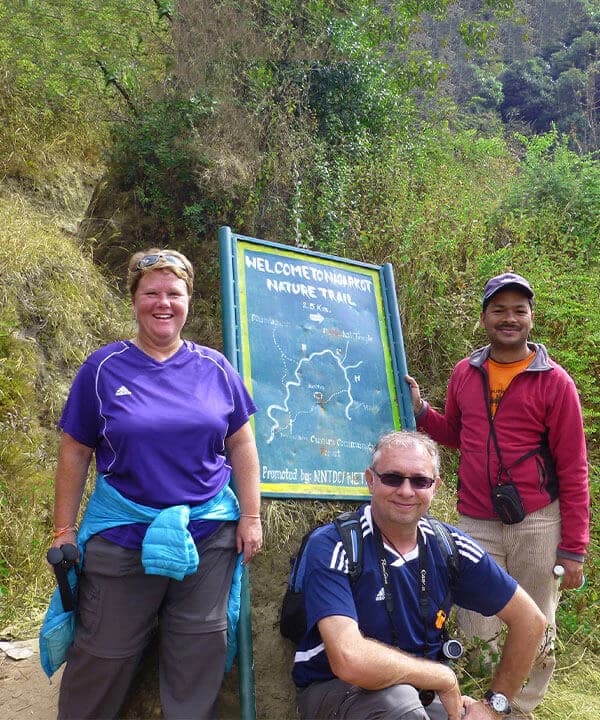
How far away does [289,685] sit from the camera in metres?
3.20

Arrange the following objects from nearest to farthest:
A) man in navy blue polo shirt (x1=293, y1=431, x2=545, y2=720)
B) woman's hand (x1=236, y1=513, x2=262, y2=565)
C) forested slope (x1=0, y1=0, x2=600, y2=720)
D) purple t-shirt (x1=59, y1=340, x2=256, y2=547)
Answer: man in navy blue polo shirt (x1=293, y1=431, x2=545, y2=720), purple t-shirt (x1=59, y1=340, x2=256, y2=547), woman's hand (x1=236, y1=513, x2=262, y2=565), forested slope (x1=0, y1=0, x2=600, y2=720)

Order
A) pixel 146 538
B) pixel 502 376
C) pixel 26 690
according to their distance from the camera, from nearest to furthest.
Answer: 1. pixel 146 538
2. pixel 502 376
3. pixel 26 690

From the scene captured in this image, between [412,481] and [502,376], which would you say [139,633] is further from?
[502,376]

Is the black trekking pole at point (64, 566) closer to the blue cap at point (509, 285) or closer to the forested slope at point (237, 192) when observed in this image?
the forested slope at point (237, 192)

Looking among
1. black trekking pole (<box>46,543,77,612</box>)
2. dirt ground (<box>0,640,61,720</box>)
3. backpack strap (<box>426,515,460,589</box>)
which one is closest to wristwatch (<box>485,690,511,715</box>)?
backpack strap (<box>426,515,460,589</box>)

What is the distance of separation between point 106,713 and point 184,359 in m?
1.39

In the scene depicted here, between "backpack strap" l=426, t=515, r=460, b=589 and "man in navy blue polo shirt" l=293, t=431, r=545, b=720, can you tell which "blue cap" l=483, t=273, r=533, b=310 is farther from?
"backpack strap" l=426, t=515, r=460, b=589

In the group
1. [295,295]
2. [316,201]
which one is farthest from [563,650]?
[316,201]

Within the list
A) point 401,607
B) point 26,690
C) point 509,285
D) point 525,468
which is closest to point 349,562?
point 401,607

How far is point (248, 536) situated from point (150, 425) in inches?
24.7

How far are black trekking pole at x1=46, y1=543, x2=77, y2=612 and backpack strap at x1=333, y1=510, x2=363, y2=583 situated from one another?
1.01 metres

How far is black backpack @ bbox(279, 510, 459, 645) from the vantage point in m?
2.47

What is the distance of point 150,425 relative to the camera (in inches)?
98.9

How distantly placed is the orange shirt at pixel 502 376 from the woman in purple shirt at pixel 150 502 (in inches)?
53.0
